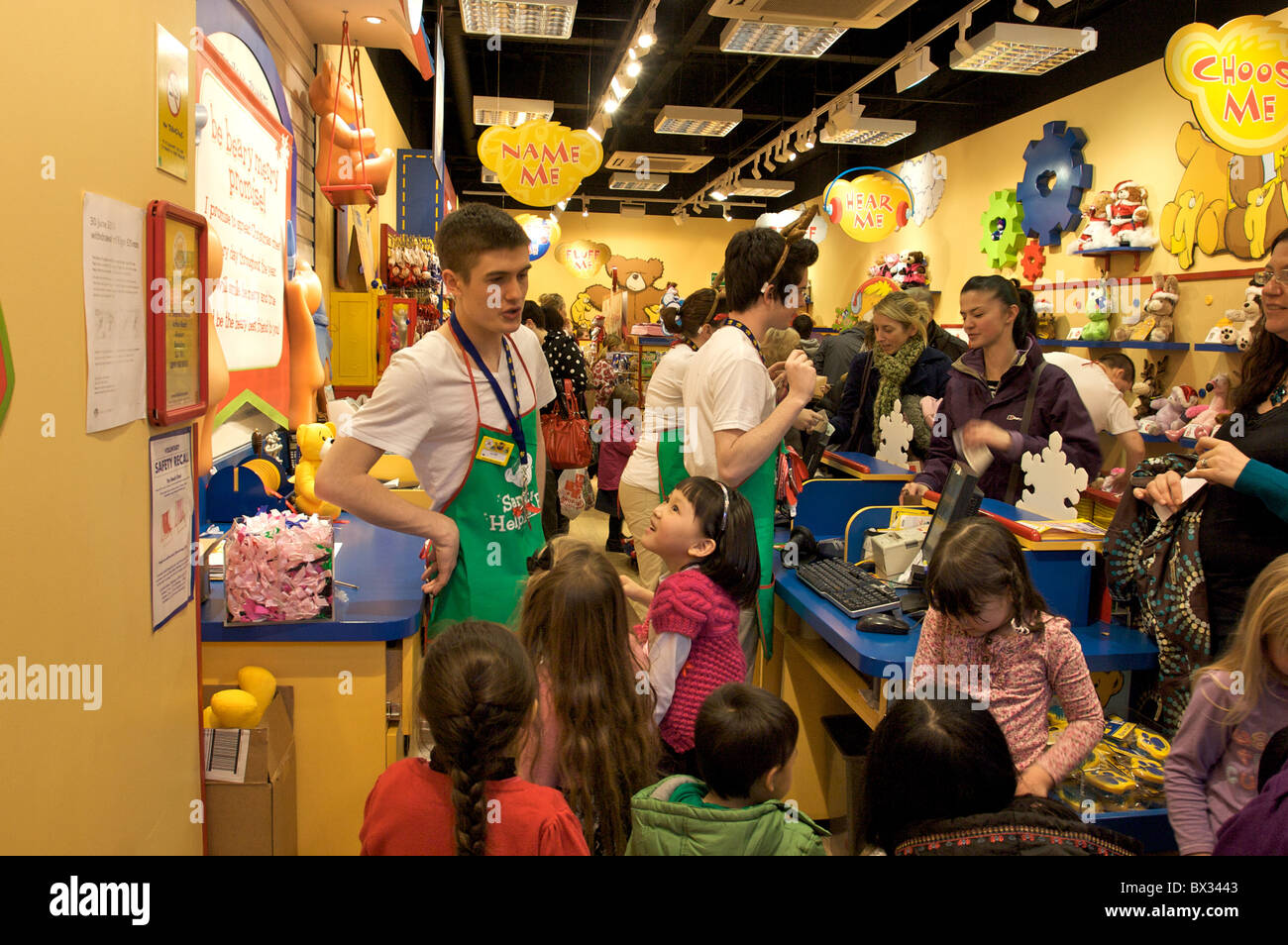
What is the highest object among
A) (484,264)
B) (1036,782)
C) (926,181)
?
(926,181)

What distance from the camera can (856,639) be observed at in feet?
8.06

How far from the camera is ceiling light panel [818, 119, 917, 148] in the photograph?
941cm

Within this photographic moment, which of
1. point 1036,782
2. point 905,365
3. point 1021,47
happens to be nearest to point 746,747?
point 1036,782

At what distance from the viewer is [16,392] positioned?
3.86 feet

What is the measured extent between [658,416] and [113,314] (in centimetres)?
173

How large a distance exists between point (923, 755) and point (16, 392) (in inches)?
52.0

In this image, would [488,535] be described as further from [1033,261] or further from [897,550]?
[1033,261]

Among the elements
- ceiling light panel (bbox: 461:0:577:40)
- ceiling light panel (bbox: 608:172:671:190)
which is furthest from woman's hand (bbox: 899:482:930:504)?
ceiling light panel (bbox: 608:172:671:190)

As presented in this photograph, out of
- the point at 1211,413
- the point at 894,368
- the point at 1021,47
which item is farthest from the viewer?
the point at 1021,47

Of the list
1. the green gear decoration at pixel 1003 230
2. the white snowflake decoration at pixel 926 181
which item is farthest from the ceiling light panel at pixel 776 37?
the white snowflake decoration at pixel 926 181

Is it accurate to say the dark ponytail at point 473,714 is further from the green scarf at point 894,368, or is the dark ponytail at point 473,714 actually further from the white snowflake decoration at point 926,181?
the white snowflake decoration at point 926,181

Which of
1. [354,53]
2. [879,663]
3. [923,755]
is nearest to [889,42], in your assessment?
[354,53]

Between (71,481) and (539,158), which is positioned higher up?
(539,158)
